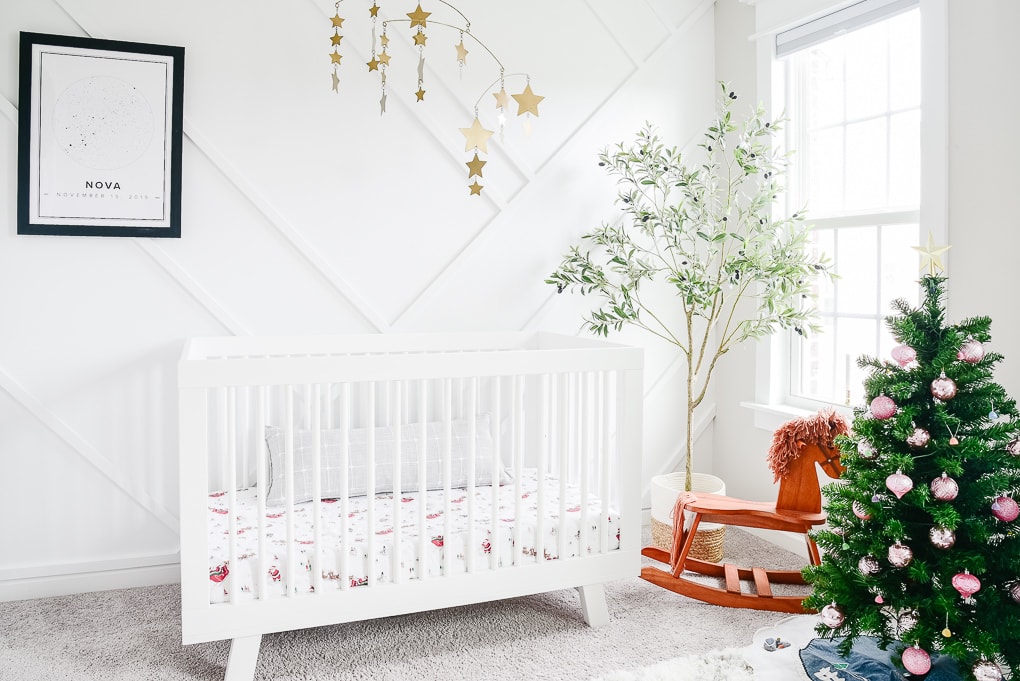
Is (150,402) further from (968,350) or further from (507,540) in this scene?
(968,350)

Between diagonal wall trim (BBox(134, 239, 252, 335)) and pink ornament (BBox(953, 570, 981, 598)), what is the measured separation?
2.20m

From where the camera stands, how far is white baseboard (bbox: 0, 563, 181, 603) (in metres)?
2.46

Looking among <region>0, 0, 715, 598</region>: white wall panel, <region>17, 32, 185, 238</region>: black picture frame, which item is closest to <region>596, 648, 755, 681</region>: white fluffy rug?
<region>0, 0, 715, 598</region>: white wall panel

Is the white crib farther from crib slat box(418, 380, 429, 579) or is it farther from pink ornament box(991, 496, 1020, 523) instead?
pink ornament box(991, 496, 1020, 523)

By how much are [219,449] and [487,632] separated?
1.09 metres

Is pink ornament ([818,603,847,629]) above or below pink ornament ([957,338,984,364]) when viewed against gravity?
below

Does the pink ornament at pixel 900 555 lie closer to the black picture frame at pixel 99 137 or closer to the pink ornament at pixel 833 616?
the pink ornament at pixel 833 616

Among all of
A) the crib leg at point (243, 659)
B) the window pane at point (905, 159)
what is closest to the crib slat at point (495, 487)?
the crib leg at point (243, 659)

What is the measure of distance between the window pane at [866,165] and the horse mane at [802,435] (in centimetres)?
81

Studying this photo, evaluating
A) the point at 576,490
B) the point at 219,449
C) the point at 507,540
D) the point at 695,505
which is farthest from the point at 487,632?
the point at 219,449

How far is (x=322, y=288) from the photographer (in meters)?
2.73

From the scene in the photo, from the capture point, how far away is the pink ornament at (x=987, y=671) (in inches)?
62.9

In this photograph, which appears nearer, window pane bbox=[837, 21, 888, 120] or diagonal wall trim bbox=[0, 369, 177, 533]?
diagonal wall trim bbox=[0, 369, 177, 533]

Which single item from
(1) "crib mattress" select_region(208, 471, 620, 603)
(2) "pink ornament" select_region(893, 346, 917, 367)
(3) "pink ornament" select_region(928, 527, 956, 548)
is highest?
(2) "pink ornament" select_region(893, 346, 917, 367)
